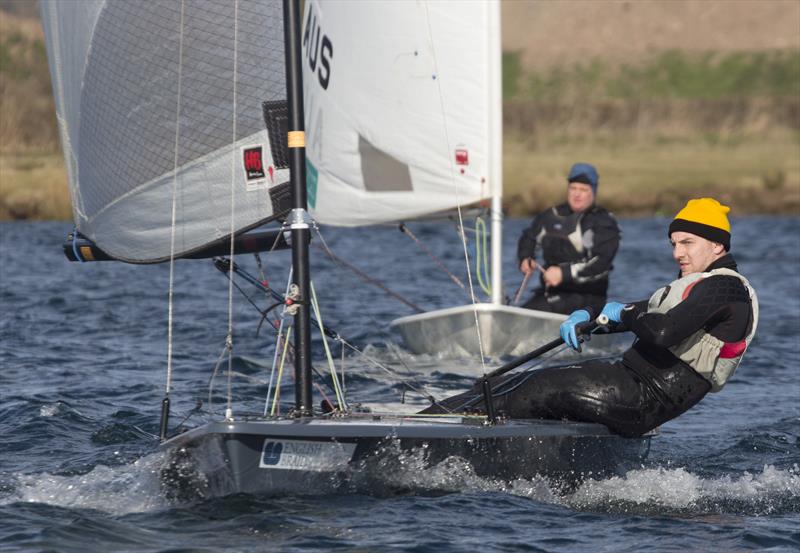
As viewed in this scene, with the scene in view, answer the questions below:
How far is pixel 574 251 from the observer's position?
38.8ft

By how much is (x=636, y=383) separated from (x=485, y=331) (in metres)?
4.54

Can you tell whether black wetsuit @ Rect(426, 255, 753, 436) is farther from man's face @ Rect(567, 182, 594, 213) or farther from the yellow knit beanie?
man's face @ Rect(567, 182, 594, 213)

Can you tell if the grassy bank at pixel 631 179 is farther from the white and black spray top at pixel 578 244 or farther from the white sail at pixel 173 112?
the white sail at pixel 173 112

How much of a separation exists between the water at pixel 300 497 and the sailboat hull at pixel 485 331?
0.18 metres

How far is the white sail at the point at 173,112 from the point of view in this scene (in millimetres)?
7449

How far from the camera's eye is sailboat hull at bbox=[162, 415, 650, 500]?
629 centimetres

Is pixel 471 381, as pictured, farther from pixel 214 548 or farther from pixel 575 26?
pixel 575 26

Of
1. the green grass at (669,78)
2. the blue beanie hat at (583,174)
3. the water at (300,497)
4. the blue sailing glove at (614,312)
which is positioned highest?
the green grass at (669,78)

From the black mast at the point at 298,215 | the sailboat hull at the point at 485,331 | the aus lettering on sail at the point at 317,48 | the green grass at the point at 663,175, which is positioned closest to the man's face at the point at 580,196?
the sailboat hull at the point at 485,331

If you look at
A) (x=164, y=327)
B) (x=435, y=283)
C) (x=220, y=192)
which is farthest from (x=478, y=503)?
(x=435, y=283)

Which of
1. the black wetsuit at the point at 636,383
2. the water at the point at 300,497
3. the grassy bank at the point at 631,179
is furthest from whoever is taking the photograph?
the grassy bank at the point at 631,179

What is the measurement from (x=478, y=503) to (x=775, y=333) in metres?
8.17

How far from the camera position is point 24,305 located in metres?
14.9

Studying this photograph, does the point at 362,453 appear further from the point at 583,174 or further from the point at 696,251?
the point at 583,174
